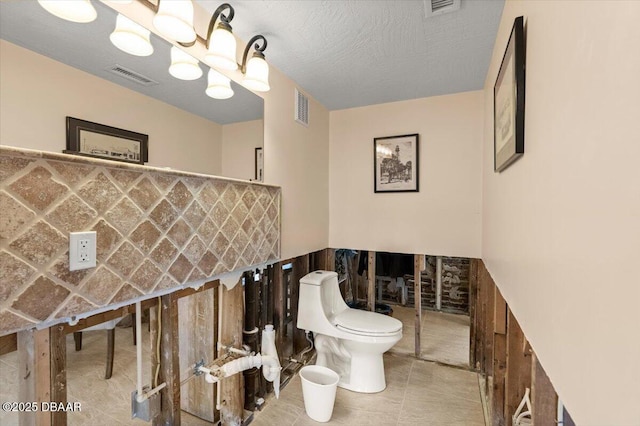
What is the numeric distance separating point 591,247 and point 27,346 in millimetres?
1488

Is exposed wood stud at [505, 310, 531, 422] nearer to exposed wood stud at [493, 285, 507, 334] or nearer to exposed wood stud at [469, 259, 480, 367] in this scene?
exposed wood stud at [493, 285, 507, 334]

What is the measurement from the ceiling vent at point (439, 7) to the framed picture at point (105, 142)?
1.46 meters

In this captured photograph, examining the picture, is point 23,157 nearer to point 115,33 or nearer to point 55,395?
point 115,33

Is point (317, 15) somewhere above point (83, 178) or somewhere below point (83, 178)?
above

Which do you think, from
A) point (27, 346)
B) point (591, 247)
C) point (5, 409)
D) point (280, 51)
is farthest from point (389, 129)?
point (5, 409)

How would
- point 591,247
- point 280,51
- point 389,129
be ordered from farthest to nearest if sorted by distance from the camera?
point 389,129 < point 280,51 < point 591,247

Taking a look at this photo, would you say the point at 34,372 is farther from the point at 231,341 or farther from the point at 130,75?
the point at 130,75

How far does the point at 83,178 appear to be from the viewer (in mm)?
934

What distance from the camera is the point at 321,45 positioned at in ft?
5.68

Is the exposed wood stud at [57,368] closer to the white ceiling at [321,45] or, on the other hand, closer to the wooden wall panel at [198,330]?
the wooden wall panel at [198,330]

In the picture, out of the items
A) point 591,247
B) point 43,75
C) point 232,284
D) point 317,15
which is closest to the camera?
point 591,247

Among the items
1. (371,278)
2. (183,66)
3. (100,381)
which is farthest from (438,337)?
(183,66)

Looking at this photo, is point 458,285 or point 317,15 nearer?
point 317,15

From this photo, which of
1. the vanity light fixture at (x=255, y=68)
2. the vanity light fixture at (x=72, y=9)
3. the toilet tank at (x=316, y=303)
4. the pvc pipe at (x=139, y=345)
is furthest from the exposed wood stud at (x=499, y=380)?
→ the vanity light fixture at (x=72, y=9)
